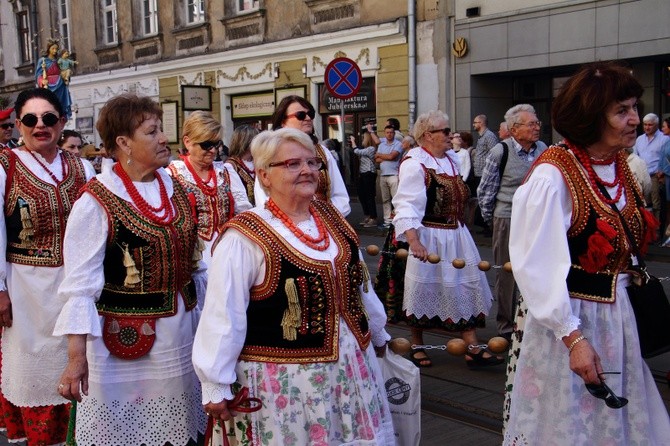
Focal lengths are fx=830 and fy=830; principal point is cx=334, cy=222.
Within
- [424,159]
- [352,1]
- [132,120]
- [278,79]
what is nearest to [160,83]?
[278,79]

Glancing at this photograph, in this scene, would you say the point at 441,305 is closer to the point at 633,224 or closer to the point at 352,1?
the point at 633,224

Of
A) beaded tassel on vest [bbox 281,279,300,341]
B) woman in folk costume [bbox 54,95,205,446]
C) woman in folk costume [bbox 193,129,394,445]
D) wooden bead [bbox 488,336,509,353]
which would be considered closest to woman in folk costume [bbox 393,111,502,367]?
wooden bead [bbox 488,336,509,353]

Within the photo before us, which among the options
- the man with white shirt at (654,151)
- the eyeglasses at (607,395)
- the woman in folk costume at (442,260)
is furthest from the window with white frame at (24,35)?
the eyeglasses at (607,395)

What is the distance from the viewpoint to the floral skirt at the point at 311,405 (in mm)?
2943

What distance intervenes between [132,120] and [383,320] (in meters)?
1.44

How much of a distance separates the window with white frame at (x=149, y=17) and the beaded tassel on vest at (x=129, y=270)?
2246 centimetres

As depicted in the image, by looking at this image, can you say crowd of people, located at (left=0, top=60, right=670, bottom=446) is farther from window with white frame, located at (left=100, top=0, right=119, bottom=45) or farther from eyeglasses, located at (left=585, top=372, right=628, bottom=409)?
window with white frame, located at (left=100, top=0, right=119, bottom=45)

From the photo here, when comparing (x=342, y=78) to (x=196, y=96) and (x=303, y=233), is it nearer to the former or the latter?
(x=196, y=96)

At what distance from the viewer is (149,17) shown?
25312mm

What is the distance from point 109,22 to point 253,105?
793 cm

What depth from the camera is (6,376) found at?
4.56 m

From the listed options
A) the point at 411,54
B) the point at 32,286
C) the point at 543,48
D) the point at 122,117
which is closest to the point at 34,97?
the point at 32,286

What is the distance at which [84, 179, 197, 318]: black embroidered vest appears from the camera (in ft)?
11.8

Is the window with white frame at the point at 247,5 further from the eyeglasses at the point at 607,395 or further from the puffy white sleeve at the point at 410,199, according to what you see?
the eyeglasses at the point at 607,395
